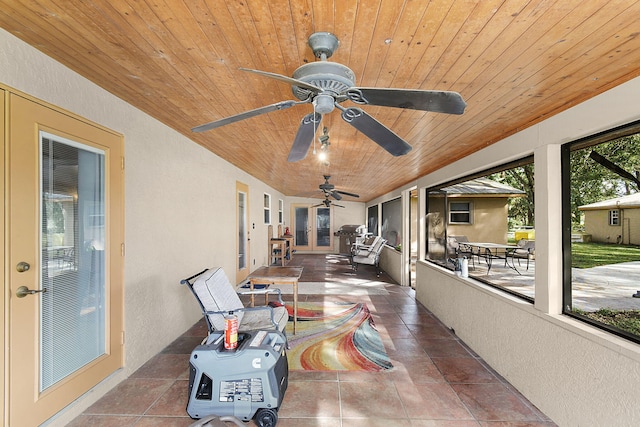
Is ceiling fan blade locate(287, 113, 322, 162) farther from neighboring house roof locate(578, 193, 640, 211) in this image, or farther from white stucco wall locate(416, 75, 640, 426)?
neighboring house roof locate(578, 193, 640, 211)

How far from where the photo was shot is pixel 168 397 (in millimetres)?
2312

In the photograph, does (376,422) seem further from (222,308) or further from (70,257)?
(70,257)

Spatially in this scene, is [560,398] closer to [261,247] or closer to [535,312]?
[535,312]

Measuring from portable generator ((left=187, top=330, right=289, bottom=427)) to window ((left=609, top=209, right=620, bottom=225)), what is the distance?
12.5ft

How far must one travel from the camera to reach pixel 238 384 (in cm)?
198

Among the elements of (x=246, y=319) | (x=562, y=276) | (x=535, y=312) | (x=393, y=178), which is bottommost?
(x=246, y=319)

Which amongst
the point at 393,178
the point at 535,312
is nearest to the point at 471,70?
the point at 535,312

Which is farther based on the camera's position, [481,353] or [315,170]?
[315,170]

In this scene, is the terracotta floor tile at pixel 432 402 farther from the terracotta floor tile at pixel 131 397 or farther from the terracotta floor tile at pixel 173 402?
the terracotta floor tile at pixel 131 397

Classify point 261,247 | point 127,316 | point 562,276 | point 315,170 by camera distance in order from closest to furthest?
point 562,276 → point 127,316 → point 315,170 → point 261,247

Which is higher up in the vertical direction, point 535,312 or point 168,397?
point 535,312

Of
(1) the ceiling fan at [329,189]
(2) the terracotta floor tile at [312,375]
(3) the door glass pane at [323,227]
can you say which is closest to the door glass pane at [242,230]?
(1) the ceiling fan at [329,189]

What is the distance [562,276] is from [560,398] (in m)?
0.86

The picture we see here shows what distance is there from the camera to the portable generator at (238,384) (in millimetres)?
1951
